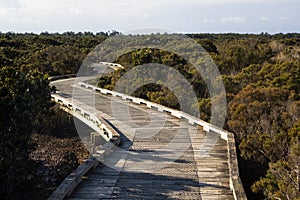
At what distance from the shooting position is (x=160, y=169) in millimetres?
6629

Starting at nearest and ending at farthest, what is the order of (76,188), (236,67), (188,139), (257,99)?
1. (76,188)
2. (188,139)
3. (257,99)
4. (236,67)

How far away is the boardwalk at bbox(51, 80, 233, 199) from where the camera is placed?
220 inches

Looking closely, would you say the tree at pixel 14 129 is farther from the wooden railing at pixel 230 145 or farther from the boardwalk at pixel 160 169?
the wooden railing at pixel 230 145

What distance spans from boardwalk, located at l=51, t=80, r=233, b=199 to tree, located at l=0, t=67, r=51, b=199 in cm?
175

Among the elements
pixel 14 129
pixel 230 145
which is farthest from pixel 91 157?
pixel 230 145

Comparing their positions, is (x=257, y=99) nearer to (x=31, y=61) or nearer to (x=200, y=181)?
(x=200, y=181)

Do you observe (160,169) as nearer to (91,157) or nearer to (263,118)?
(91,157)

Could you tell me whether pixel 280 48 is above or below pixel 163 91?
above

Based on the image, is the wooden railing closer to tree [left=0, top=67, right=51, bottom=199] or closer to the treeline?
the treeline

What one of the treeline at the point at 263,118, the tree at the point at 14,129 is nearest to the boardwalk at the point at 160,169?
the treeline at the point at 263,118

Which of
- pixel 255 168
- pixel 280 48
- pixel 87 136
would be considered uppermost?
pixel 280 48

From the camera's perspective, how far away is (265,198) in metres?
6.34

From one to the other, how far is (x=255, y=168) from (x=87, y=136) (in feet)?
25.3

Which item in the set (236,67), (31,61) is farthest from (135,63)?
(31,61)
